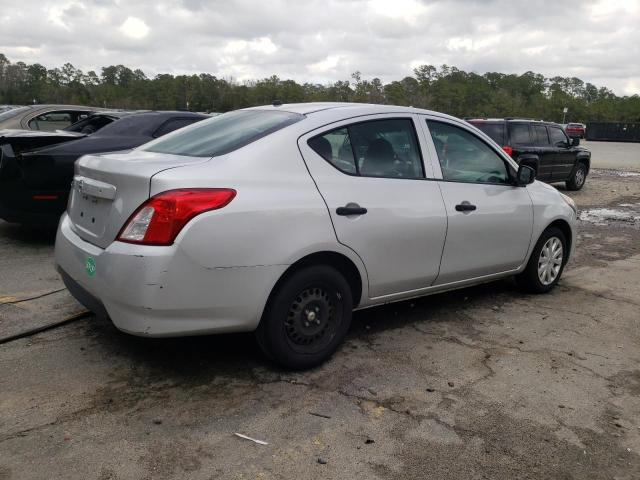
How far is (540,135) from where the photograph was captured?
505 inches

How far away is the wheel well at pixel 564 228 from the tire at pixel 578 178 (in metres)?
9.54

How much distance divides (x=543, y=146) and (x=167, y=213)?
38.1ft

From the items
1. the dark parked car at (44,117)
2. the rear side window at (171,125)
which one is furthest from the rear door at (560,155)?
the dark parked car at (44,117)

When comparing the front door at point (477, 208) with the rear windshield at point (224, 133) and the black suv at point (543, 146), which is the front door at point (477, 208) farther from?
the black suv at point (543, 146)

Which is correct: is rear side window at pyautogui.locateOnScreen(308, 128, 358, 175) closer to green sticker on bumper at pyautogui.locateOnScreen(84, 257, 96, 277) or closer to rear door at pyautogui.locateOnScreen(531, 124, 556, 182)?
green sticker on bumper at pyautogui.locateOnScreen(84, 257, 96, 277)

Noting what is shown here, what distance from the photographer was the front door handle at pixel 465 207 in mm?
4312

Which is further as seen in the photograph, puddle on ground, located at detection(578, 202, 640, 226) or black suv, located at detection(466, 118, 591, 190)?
black suv, located at detection(466, 118, 591, 190)

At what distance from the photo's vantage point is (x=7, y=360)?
3625 mm

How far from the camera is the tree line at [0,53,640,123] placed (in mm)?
72250

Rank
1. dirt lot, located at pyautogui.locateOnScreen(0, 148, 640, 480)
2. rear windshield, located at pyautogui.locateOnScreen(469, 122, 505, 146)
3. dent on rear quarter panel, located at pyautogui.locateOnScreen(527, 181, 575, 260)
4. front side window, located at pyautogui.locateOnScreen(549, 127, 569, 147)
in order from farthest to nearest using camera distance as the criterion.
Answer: front side window, located at pyautogui.locateOnScreen(549, 127, 569, 147), rear windshield, located at pyautogui.locateOnScreen(469, 122, 505, 146), dent on rear quarter panel, located at pyautogui.locateOnScreen(527, 181, 575, 260), dirt lot, located at pyautogui.locateOnScreen(0, 148, 640, 480)

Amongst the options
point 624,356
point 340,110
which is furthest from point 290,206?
point 624,356

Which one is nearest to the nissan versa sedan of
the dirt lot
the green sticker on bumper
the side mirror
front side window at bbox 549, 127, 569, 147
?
the green sticker on bumper

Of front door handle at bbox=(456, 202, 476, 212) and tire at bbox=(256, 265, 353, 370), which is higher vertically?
front door handle at bbox=(456, 202, 476, 212)

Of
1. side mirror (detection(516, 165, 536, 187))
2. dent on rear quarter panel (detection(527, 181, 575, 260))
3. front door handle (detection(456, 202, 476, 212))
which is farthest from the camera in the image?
dent on rear quarter panel (detection(527, 181, 575, 260))
